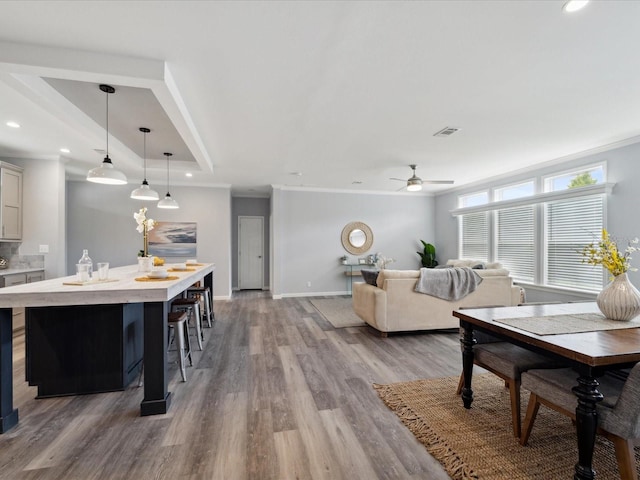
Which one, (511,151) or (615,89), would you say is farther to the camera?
(511,151)

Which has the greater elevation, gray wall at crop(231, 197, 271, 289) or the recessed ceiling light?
the recessed ceiling light

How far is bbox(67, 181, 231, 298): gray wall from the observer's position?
237 inches

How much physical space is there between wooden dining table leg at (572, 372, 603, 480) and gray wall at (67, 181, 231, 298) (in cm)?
611

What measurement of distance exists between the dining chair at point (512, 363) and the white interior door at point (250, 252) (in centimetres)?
651

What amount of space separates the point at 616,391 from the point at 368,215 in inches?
245

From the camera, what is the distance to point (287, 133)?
3.63 meters

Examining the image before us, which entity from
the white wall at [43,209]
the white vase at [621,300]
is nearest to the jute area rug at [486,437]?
the white vase at [621,300]

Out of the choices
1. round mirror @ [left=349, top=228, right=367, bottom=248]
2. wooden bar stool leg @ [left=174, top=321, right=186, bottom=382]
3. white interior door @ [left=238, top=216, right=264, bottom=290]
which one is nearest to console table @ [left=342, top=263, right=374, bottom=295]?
round mirror @ [left=349, top=228, right=367, bottom=248]

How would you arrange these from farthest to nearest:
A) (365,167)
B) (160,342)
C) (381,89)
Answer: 1. (365,167)
2. (381,89)
3. (160,342)

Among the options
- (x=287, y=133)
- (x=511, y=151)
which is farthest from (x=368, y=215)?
(x=287, y=133)

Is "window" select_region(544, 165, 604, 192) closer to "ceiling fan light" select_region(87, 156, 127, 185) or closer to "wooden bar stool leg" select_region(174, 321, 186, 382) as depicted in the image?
"wooden bar stool leg" select_region(174, 321, 186, 382)

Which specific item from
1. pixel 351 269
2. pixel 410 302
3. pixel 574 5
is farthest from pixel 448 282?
pixel 351 269

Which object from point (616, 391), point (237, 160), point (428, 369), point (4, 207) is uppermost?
point (237, 160)

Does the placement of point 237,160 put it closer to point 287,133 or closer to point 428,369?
point 287,133
